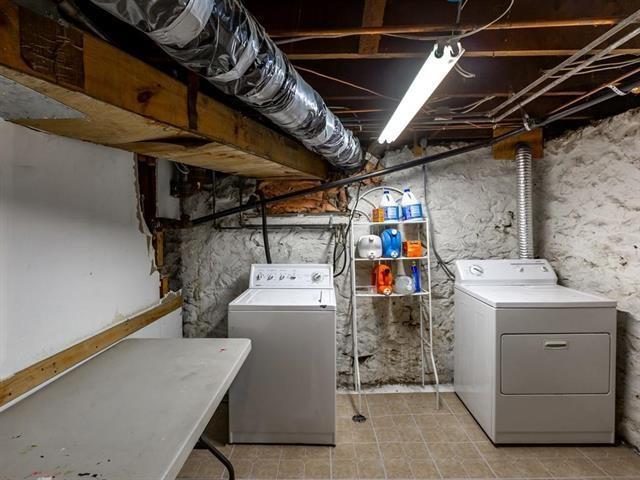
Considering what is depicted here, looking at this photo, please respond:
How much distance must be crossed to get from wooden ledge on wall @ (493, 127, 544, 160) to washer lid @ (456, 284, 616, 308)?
103cm

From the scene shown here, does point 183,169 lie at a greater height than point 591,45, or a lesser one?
lesser

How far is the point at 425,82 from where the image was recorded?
1.38 meters

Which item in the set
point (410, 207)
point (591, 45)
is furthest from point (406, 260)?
point (591, 45)

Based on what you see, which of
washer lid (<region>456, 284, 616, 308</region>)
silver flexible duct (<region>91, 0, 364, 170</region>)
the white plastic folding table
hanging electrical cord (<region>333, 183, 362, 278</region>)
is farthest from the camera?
hanging electrical cord (<region>333, 183, 362, 278</region>)

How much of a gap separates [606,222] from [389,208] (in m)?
1.36

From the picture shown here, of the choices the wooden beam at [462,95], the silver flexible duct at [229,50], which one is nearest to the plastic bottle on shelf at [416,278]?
the wooden beam at [462,95]

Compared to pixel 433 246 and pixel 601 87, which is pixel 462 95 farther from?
pixel 433 246

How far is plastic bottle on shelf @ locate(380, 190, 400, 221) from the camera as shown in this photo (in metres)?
2.68

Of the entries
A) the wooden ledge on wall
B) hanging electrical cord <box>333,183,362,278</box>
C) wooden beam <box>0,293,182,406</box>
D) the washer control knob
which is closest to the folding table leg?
wooden beam <box>0,293,182,406</box>

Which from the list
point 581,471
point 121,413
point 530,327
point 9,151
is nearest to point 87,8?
point 9,151

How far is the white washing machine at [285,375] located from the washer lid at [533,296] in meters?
1.01

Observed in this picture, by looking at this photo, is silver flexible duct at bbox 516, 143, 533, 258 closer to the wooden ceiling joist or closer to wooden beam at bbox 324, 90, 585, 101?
wooden beam at bbox 324, 90, 585, 101

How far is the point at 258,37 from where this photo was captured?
108cm

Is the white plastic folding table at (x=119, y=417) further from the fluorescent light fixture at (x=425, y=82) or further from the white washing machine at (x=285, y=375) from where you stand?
the fluorescent light fixture at (x=425, y=82)
